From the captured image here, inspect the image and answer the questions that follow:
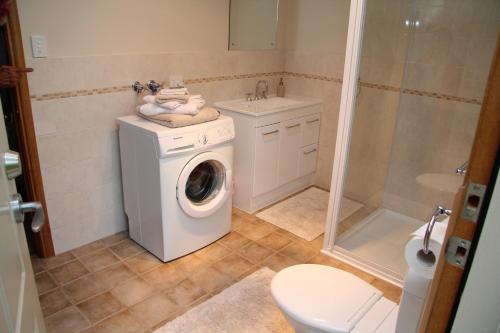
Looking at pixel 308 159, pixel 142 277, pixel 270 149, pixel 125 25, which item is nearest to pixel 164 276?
pixel 142 277

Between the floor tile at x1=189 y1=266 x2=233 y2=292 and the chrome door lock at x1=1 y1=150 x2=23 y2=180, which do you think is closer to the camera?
the chrome door lock at x1=1 y1=150 x2=23 y2=180

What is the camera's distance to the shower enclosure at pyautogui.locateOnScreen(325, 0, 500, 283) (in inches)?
99.0

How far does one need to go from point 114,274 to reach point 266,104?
6.08 feet

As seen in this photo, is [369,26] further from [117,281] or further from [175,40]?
[117,281]

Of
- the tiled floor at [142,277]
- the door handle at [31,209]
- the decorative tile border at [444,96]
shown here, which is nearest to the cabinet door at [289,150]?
the tiled floor at [142,277]

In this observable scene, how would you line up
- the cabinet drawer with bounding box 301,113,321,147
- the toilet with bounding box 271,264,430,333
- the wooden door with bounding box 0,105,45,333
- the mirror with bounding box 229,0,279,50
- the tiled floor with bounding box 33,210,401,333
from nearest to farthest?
the wooden door with bounding box 0,105,45,333 < the toilet with bounding box 271,264,430,333 < the tiled floor with bounding box 33,210,401,333 < the mirror with bounding box 229,0,279,50 < the cabinet drawer with bounding box 301,113,321,147

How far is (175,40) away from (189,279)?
170 centimetres

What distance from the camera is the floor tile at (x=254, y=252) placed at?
2635 millimetres

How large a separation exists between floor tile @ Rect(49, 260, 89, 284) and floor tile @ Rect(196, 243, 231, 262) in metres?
0.73

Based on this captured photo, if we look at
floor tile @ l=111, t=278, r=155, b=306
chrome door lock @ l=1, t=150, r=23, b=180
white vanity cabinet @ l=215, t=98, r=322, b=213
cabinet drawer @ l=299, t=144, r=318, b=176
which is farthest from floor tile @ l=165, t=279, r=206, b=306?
cabinet drawer @ l=299, t=144, r=318, b=176

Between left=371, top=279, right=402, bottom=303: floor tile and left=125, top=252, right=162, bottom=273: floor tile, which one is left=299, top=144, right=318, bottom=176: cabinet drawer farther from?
left=125, top=252, right=162, bottom=273: floor tile

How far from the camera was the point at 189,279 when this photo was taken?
94.7 inches

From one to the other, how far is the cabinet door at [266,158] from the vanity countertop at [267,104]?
0.13 metres

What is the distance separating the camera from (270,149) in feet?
10.4
